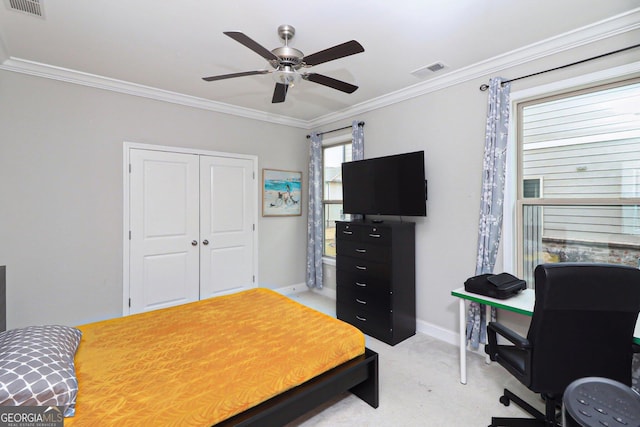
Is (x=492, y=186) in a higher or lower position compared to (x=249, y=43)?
lower

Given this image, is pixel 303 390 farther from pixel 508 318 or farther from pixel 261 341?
pixel 508 318

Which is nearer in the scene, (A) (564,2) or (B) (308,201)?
(A) (564,2)

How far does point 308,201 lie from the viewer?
4918mm

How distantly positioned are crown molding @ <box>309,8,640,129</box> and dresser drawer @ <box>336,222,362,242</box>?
155cm

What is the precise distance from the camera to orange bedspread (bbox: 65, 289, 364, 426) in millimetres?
1406

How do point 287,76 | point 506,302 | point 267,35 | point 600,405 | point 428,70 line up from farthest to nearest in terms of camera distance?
point 428,70
point 267,35
point 506,302
point 287,76
point 600,405

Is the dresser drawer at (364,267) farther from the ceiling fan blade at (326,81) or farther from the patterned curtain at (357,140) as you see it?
the ceiling fan blade at (326,81)

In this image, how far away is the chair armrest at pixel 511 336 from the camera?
1.66 meters

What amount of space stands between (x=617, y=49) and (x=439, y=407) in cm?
288

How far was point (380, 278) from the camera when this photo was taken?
3205 mm

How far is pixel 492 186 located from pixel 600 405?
2299 millimetres

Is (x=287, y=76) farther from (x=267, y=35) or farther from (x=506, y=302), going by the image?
(x=506, y=302)

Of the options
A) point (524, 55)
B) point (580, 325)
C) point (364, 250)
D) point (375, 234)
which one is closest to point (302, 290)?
point (364, 250)

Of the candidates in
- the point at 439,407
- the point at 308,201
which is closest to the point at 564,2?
the point at 439,407
